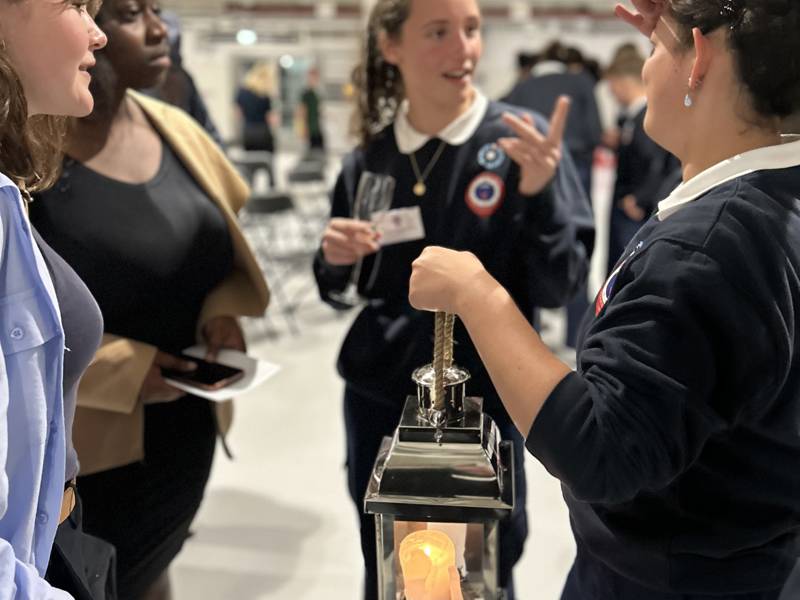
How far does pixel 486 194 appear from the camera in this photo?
1679 millimetres

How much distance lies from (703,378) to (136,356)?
1.18 m

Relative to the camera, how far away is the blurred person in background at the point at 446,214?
5.47ft

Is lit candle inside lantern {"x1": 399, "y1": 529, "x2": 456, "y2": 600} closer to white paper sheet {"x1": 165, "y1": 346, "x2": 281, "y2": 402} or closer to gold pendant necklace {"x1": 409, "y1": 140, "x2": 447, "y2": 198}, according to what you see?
white paper sheet {"x1": 165, "y1": 346, "x2": 281, "y2": 402}

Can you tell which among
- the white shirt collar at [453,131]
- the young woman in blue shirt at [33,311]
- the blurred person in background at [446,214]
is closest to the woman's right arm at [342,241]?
the blurred person in background at [446,214]

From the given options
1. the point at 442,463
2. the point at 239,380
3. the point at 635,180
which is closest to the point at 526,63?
the point at 635,180

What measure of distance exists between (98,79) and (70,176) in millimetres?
221

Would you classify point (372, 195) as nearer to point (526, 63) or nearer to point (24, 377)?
point (24, 377)

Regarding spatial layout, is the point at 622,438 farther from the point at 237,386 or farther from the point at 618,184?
the point at 618,184

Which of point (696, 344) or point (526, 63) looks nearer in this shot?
point (696, 344)

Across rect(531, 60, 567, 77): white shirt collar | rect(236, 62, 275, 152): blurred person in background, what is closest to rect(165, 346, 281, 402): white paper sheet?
rect(531, 60, 567, 77): white shirt collar

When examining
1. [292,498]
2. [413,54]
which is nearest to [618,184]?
[292,498]

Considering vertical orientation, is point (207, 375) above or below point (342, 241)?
below

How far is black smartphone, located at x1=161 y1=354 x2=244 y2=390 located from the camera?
1659 millimetres

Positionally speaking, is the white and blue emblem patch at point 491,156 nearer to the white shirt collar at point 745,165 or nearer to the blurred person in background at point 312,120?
the white shirt collar at point 745,165
